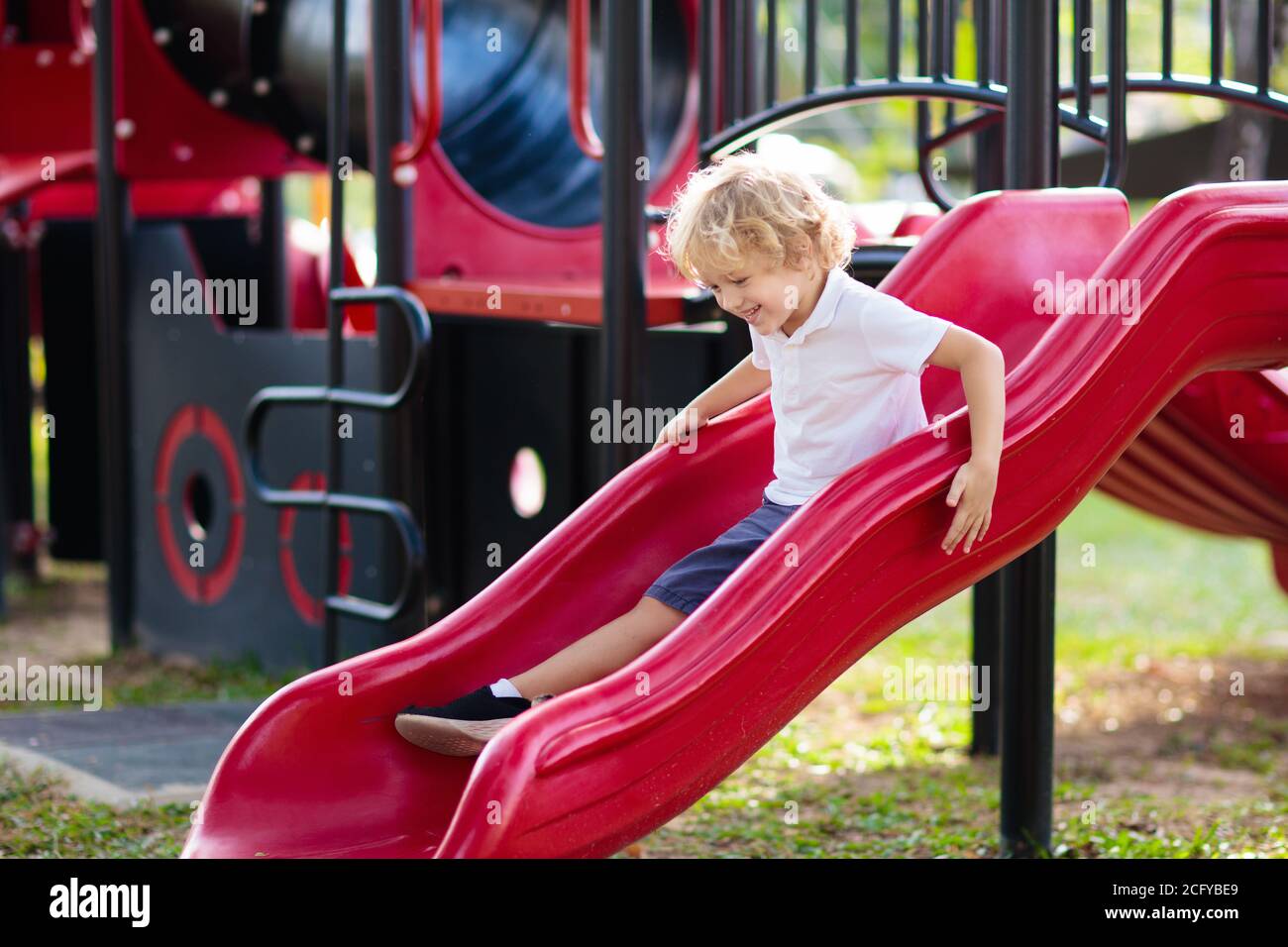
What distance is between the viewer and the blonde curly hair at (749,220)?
291cm

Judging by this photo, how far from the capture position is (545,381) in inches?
215

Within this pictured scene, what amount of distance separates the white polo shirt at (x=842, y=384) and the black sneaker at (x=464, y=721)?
64 centimetres

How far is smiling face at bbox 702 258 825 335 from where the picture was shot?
297 centimetres

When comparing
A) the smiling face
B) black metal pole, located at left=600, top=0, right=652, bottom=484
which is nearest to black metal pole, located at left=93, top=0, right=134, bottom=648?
black metal pole, located at left=600, top=0, right=652, bottom=484

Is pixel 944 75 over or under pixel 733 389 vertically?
over

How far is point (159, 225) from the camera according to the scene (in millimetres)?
6449

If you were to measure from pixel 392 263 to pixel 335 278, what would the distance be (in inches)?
8.1

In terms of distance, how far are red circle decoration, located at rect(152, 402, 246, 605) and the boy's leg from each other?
11.5 ft

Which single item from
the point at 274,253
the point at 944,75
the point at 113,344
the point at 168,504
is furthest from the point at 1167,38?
the point at 274,253

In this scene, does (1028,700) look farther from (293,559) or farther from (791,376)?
(293,559)

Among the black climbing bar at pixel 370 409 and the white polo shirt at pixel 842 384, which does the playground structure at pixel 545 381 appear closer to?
the black climbing bar at pixel 370 409

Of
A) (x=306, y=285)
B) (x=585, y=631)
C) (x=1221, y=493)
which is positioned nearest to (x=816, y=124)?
(x=306, y=285)

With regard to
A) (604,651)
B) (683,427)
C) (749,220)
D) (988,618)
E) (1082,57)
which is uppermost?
(1082,57)
